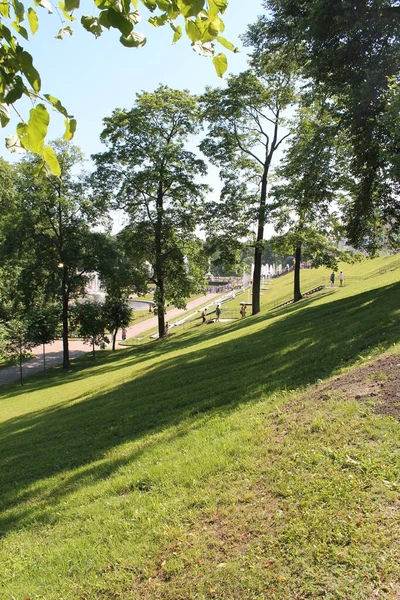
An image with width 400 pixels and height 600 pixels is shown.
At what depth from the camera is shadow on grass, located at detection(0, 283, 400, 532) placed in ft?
18.6

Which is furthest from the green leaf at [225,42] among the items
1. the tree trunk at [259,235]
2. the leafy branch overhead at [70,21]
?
the tree trunk at [259,235]

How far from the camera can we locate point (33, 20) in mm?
2104

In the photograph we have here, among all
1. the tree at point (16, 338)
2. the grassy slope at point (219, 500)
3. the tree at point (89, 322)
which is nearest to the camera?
the grassy slope at point (219, 500)

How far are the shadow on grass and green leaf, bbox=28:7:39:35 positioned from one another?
16.0 ft

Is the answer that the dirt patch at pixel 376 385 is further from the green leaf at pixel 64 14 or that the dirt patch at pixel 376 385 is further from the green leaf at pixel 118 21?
the green leaf at pixel 64 14

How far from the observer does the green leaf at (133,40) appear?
207 centimetres

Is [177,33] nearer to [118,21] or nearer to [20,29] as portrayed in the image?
[118,21]

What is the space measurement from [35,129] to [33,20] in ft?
2.45

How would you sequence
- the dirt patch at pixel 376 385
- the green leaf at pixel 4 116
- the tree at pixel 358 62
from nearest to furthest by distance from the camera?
the green leaf at pixel 4 116 < the dirt patch at pixel 376 385 < the tree at pixel 358 62

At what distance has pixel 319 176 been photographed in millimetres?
13859

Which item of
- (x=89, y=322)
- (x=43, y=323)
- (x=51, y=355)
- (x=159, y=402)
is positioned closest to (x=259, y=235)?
(x=89, y=322)

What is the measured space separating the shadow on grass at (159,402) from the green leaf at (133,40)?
4917 mm

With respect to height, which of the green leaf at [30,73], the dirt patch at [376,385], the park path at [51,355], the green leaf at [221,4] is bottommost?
the park path at [51,355]

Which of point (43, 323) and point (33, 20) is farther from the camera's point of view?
point (43, 323)
